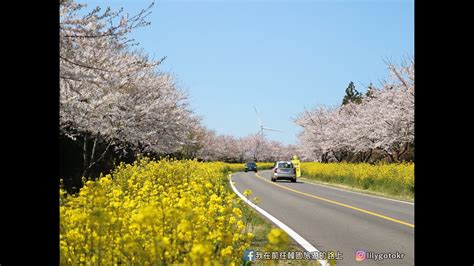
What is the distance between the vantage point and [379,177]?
79.2 ft

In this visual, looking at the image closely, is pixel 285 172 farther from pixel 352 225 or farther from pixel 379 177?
pixel 352 225

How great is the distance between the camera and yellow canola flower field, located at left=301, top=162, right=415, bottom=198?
20609 millimetres

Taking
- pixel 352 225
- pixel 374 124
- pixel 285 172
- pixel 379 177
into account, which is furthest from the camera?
pixel 285 172

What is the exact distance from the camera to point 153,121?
63.6 feet

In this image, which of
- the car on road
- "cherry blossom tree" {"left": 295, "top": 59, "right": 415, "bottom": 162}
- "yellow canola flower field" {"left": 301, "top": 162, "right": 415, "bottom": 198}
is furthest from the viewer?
the car on road

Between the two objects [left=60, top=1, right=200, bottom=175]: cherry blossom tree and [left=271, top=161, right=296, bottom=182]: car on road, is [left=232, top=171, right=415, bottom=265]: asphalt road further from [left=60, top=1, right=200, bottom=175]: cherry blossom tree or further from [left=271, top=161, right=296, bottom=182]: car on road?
[left=271, top=161, right=296, bottom=182]: car on road

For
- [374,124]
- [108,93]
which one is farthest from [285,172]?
[108,93]

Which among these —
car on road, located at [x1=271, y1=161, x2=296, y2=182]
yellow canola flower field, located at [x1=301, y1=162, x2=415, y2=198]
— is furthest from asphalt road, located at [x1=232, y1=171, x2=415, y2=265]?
car on road, located at [x1=271, y1=161, x2=296, y2=182]

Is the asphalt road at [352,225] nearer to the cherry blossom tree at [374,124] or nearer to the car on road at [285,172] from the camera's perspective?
the cherry blossom tree at [374,124]

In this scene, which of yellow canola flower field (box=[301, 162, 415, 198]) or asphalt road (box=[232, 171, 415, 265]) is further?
yellow canola flower field (box=[301, 162, 415, 198])

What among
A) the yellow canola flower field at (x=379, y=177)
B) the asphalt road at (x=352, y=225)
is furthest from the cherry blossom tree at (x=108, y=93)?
the yellow canola flower field at (x=379, y=177)
